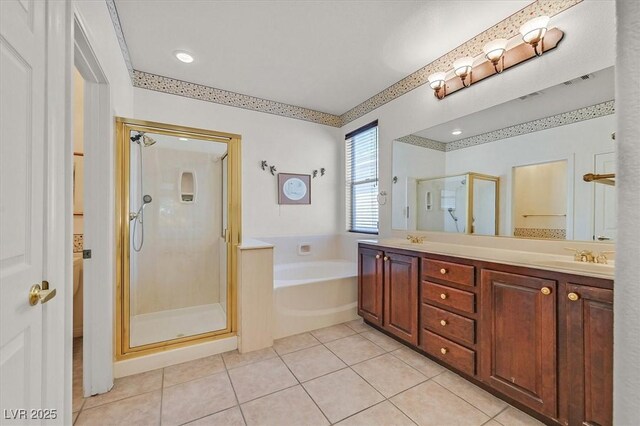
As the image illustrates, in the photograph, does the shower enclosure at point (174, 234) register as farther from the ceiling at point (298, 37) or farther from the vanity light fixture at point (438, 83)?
the vanity light fixture at point (438, 83)

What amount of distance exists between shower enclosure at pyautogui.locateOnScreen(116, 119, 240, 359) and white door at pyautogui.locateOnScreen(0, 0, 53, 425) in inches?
44.1

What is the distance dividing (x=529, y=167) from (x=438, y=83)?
107cm

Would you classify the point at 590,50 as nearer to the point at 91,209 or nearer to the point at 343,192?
the point at 343,192

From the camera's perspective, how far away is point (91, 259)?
1645 mm

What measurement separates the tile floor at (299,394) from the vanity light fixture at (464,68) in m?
2.34

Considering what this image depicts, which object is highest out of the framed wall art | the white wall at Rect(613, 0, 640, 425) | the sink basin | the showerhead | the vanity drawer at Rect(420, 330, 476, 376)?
the showerhead

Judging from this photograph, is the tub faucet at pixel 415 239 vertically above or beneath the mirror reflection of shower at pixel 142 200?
beneath

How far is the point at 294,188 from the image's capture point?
3.54 m

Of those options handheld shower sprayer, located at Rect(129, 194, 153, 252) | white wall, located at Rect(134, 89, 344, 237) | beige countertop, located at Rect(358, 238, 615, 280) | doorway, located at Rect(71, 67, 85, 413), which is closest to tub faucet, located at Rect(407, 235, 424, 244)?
beige countertop, located at Rect(358, 238, 615, 280)

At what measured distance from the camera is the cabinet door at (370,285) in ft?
8.07

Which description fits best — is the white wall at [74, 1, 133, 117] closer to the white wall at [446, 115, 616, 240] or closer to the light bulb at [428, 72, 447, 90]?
the light bulb at [428, 72, 447, 90]

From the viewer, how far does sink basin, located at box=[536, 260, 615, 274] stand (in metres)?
1.23

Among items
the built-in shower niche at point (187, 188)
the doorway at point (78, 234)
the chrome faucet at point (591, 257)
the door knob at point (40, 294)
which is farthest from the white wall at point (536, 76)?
the doorway at point (78, 234)

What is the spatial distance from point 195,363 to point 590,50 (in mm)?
3436
